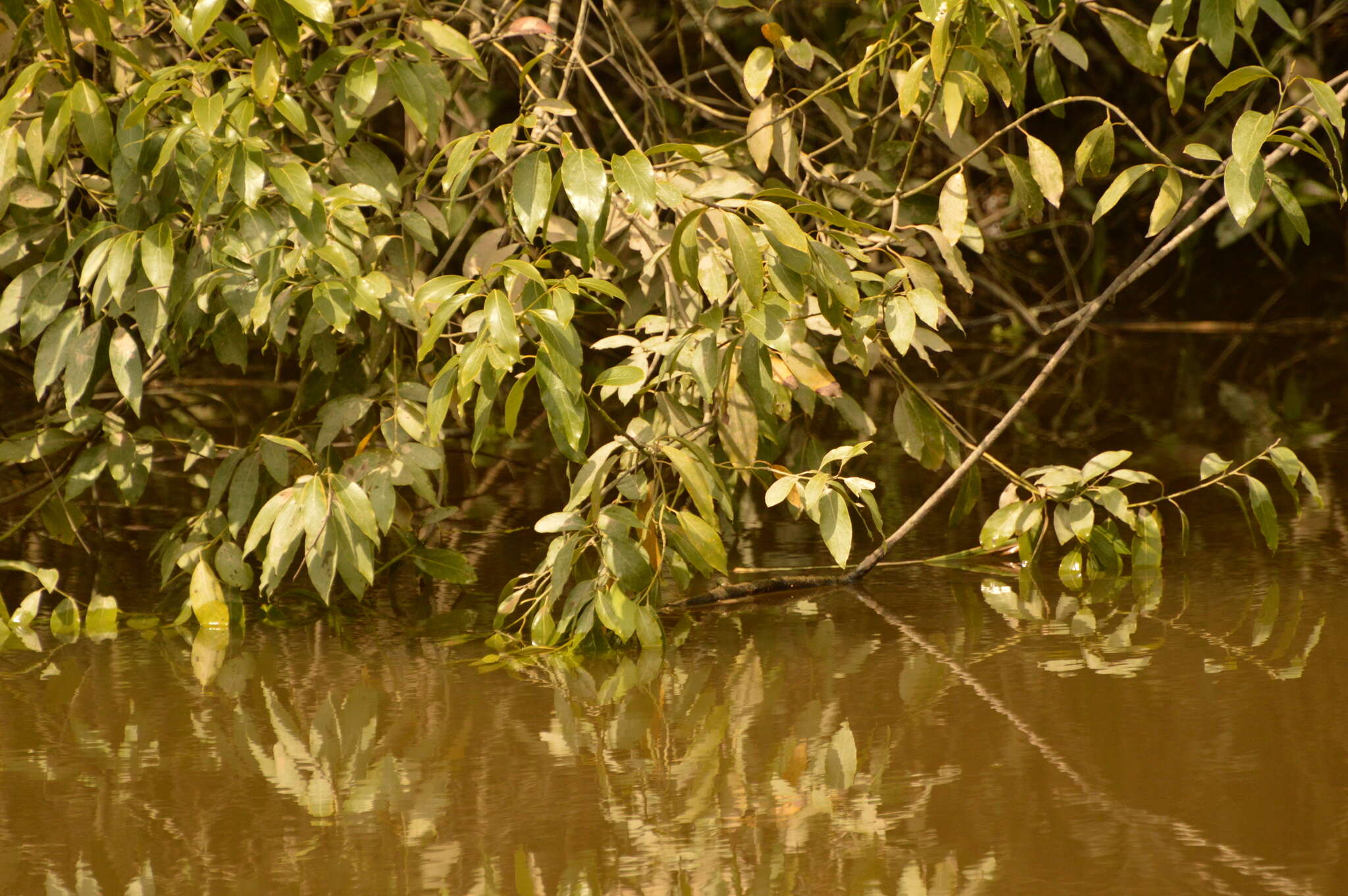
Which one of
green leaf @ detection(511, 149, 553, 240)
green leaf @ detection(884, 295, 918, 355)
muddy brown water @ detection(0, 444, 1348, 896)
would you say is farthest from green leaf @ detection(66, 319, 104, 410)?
green leaf @ detection(884, 295, 918, 355)

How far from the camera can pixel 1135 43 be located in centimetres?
223

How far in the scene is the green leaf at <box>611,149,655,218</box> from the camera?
1.68 m

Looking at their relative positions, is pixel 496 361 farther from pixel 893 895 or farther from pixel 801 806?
pixel 893 895

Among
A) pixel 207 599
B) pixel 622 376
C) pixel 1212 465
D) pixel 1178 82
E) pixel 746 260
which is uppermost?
pixel 1178 82

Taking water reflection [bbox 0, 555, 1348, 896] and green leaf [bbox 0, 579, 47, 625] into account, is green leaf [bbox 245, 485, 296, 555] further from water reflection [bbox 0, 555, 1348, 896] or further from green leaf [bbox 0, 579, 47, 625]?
green leaf [bbox 0, 579, 47, 625]

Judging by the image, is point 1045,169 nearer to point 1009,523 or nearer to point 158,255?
point 1009,523

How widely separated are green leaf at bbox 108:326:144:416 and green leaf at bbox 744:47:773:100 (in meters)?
0.84

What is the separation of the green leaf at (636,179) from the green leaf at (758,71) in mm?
480

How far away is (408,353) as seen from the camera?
8.13 feet

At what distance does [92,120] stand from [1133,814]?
Answer: 134 cm

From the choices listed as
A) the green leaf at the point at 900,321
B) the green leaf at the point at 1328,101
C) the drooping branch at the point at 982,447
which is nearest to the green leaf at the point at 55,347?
the drooping branch at the point at 982,447

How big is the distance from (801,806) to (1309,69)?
3318 mm

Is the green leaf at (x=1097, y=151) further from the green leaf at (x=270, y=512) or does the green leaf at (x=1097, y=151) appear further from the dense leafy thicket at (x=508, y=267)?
the green leaf at (x=270, y=512)

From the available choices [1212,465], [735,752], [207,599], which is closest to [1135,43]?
[1212,465]
